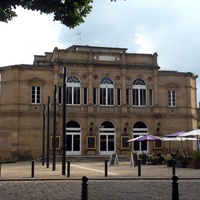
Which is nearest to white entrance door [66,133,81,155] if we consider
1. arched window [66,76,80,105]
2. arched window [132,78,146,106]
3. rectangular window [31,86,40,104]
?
arched window [66,76,80,105]

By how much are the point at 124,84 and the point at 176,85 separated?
633 cm

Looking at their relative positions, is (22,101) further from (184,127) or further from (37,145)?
(184,127)

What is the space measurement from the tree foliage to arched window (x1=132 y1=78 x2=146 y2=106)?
110 ft

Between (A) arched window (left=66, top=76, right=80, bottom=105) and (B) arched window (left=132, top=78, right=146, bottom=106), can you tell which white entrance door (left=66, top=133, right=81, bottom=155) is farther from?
(B) arched window (left=132, top=78, right=146, bottom=106)

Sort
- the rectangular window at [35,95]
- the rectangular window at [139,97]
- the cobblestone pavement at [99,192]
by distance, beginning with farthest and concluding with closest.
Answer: the rectangular window at [139,97] < the rectangular window at [35,95] < the cobblestone pavement at [99,192]

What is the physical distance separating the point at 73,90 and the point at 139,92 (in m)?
7.62

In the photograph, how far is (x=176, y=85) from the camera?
45.6 m

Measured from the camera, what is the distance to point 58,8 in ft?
35.3

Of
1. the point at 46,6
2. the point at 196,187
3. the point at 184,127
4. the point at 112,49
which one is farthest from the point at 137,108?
the point at 46,6

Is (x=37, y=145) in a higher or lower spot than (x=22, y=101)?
lower

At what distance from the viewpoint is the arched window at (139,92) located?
44.8 meters

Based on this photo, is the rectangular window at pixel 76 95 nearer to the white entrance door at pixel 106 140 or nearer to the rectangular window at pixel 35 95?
the white entrance door at pixel 106 140

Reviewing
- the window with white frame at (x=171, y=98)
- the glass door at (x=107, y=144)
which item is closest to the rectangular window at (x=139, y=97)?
the window with white frame at (x=171, y=98)

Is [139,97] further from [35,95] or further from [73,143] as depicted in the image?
[35,95]
